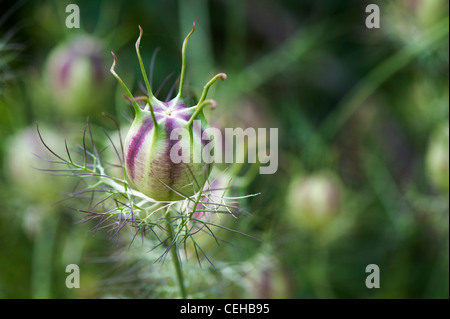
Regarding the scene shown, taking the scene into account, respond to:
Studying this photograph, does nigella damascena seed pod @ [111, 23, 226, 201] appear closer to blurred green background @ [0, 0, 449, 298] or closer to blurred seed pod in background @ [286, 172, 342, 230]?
blurred green background @ [0, 0, 449, 298]

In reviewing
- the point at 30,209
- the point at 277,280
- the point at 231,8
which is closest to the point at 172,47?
the point at 231,8

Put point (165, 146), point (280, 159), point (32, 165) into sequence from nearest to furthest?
point (165, 146) → point (32, 165) → point (280, 159)

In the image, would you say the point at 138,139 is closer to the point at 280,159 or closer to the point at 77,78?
the point at 77,78

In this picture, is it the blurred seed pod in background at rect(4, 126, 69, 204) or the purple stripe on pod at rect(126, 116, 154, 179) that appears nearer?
the purple stripe on pod at rect(126, 116, 154, 179)

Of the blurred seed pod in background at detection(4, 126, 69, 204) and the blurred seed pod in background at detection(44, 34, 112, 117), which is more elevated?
the blurred seed pod in background at detection(44, 34, 112, 117)

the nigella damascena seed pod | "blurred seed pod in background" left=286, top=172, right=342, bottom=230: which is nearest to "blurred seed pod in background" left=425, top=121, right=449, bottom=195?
"blurred seed pod in background" left=286, top=172, right=342, bottom=230

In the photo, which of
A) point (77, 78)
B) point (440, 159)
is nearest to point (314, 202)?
point (440, 159)

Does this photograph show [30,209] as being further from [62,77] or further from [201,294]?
[201,294]
